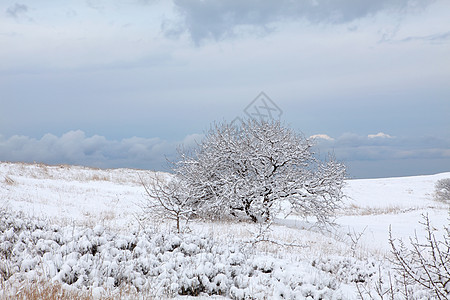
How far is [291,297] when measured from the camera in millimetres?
5613

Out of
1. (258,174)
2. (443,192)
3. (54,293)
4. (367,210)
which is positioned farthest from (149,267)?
(443,192)

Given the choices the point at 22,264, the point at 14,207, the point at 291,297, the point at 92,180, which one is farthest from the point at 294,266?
the point at 92,180

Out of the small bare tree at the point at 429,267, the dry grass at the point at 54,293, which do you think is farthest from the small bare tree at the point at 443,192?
the dry grass at the point at 54,293

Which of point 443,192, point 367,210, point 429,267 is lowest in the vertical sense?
point 367,210

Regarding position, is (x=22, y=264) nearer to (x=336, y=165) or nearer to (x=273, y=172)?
(x=273, y=172)

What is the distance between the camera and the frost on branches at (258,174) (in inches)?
636

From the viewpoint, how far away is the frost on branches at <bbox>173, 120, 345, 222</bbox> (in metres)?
16.2

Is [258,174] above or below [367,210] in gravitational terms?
above

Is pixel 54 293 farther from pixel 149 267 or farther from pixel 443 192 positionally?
pixel 443 192

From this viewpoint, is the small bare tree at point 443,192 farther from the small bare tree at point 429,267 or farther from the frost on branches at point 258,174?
the small bare tree at point 429,267

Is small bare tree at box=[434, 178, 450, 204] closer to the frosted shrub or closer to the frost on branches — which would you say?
the frost on branches

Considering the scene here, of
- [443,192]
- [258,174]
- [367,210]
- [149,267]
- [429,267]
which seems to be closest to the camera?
[149,267]

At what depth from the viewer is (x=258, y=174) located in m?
16.8

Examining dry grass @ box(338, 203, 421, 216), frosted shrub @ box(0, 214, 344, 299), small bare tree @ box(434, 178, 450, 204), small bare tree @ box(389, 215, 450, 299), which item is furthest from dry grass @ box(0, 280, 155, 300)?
small bare tree @ box(434, 178, 450, 204)
